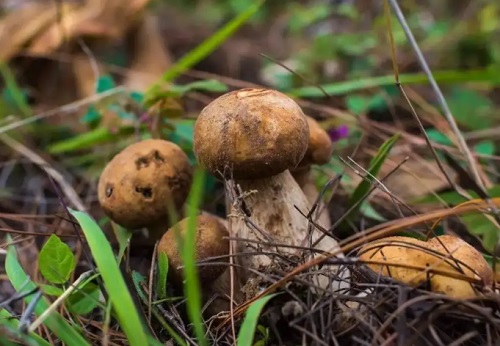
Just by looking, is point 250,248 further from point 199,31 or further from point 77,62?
point 199,31

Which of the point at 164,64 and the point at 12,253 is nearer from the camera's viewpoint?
the point at 12,253

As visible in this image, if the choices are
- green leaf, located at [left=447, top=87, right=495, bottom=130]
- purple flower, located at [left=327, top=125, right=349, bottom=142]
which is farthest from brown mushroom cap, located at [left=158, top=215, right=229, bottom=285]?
green leaf, located at [left=447, top=87, right=495, bottom=130]

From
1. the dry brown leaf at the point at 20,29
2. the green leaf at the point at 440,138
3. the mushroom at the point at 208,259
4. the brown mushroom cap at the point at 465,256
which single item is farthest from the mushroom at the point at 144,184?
the dry brown leaf at the point at 20,29

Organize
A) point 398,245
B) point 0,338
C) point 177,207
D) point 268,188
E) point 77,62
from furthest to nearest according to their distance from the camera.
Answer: point 77,62
point 177,207
point 268,188
point 398,245
point 0,338

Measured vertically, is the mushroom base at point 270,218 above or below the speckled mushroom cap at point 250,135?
below

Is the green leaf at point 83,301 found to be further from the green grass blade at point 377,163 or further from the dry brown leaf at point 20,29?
the dry brown leaf at point 20,29

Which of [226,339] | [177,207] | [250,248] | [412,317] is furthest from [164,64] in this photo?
[412,317]
